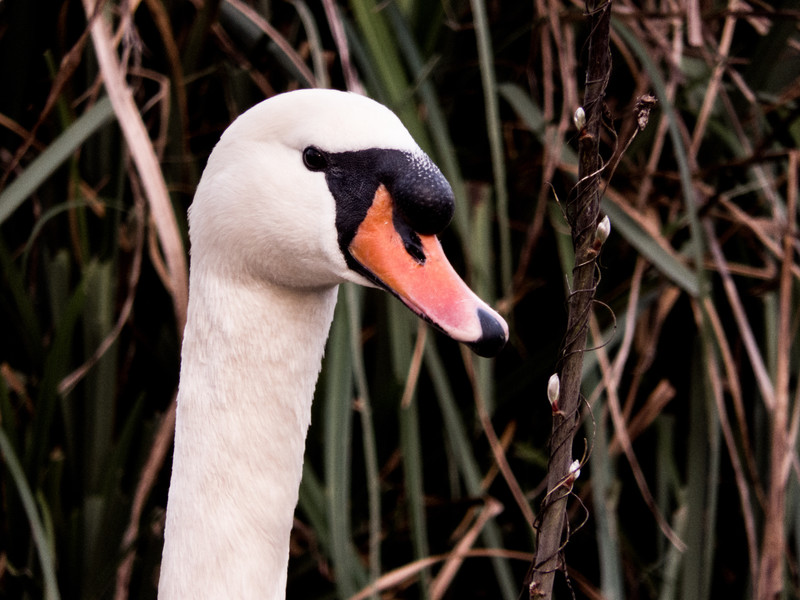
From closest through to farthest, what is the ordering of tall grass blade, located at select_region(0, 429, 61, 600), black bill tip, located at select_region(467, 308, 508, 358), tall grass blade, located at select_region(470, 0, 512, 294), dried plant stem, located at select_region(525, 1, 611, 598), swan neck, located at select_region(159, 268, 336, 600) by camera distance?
dried plant stem, located at select_region(525, 1, 611, 598), black bill tip, located at select_region(467, 308, 508, 358), swan neck, located at select_region(159, 268, 336, 600), tall grass blade, located at select_region(0, 429, 61, 600), tall grass blade, located at select_region(470, 0, 512, 294)

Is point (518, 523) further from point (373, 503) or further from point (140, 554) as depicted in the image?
point (140, 554)

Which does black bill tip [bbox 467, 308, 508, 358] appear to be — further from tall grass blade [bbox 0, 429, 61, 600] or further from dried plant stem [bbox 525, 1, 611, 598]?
tall grass blade [bbox 0, 429, 61, 600]

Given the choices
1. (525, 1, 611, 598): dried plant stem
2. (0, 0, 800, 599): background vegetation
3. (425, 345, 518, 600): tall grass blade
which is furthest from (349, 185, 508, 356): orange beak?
(425, 345, 518, 600): tall grass blade

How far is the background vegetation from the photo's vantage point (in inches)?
49.5

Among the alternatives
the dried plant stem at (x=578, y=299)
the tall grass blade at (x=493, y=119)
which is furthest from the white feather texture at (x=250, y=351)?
the tall grass blade at (x=493, y=119)

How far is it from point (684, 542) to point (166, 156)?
88cm

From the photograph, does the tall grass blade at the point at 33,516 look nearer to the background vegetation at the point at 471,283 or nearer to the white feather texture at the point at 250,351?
the background vegetation at the point at 471,283

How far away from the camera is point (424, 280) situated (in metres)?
0.73

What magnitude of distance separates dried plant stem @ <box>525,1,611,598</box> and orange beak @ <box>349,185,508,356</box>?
101 mm

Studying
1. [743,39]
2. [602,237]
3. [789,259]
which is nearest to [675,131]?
[789,259]

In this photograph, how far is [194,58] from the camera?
1.43 meters

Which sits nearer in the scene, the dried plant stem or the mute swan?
the dried plant stem

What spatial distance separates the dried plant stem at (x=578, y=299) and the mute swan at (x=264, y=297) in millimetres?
188

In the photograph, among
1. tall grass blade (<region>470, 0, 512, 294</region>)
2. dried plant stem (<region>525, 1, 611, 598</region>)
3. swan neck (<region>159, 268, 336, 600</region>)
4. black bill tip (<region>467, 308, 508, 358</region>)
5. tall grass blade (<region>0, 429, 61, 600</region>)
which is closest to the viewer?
dried plant stem (<region>525, 1, 611, 598</region>)
